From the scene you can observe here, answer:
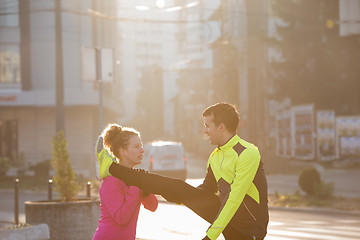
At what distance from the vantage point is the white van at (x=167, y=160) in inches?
1270

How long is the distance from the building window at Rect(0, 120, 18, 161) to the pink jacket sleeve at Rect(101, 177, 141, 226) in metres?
50.1

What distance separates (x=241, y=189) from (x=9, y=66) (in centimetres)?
5060

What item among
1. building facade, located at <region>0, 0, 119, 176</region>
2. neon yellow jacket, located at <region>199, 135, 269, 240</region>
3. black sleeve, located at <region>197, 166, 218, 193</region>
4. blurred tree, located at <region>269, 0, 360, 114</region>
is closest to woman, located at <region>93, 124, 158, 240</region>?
black sleeve, located at <region>197, 166, 218, 193</region>

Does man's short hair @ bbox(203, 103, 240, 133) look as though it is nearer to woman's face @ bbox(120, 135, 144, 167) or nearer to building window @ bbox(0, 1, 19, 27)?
woman's face @ bbox(120, 135, 144, 167)

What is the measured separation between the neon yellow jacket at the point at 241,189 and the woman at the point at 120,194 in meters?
0.51

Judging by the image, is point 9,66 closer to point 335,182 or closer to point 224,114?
point 335,182

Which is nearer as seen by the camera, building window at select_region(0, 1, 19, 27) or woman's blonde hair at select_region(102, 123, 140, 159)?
woman's blonde hair at select_region(102, 123, 140, 159)

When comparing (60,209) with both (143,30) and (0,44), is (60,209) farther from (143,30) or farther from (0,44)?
(143,30)

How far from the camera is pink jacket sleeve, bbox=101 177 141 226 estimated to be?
526 centimetres

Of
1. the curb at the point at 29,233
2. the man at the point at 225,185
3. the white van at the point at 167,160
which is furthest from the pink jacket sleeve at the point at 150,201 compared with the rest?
the white van at the point at 167,160

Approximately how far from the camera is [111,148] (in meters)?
5.38

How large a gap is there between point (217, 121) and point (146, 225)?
38.8 feet

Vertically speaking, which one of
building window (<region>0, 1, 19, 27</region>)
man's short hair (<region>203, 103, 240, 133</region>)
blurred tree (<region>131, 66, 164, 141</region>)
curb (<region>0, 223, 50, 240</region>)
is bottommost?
blurred tree (<region>131, 66, 164, 141</region>)

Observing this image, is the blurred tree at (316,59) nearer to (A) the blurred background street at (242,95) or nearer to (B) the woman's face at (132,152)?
(A) the blurred background street at (242,95)
